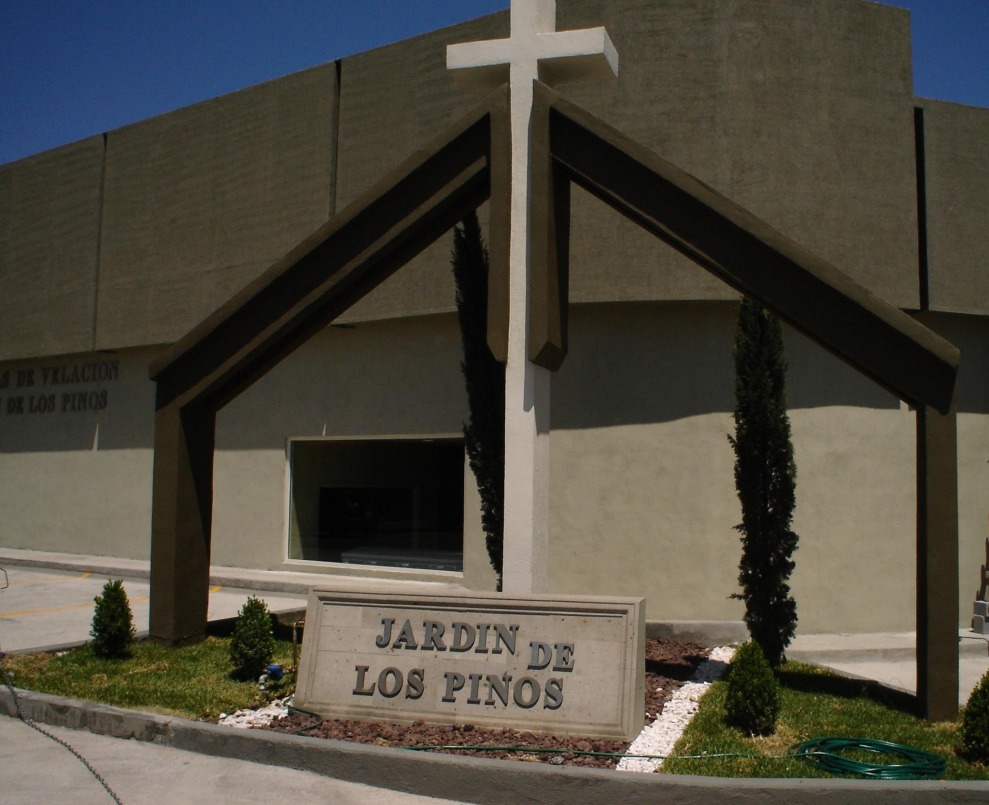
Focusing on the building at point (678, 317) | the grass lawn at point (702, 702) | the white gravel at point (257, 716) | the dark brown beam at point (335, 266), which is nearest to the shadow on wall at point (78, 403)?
the building at point (678, 317)

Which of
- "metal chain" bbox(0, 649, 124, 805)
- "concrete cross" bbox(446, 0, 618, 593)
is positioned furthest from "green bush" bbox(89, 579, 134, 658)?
"concrete cross" bbox(446, 0, 618, 593)

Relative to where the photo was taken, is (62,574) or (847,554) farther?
(62,574)

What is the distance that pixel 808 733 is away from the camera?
838cm

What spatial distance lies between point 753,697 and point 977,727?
65.4 inches

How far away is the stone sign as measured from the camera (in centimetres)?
806

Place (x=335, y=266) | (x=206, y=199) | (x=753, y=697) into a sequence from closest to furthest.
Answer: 1. (x=753, y=697)
2. (x=335, y=266)
3. (x=206, y=199)

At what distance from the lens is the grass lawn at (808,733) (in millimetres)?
7242

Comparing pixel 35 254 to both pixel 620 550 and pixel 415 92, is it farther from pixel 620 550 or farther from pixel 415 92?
pixel 620 550

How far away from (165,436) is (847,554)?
31.6 ft

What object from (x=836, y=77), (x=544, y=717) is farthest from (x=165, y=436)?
(x=836, y=77)

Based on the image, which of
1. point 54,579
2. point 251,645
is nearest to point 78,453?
point 54,579

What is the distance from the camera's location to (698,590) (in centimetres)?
1471

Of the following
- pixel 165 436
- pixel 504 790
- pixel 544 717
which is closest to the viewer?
pixel 504 790

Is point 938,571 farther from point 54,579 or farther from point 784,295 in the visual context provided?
point 54,579
